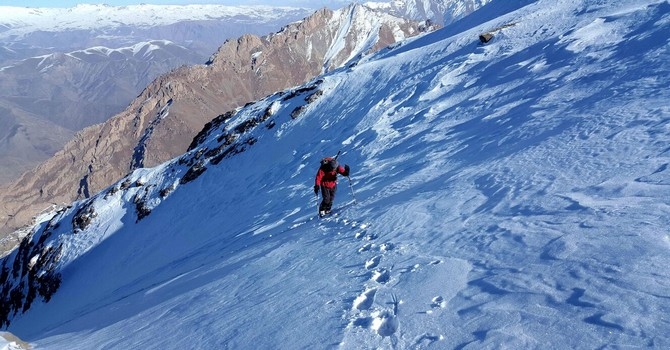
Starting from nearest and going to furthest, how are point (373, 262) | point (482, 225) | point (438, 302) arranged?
point (438, 302) → point (482, 225) → point (373, 262)

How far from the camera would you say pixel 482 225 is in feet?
27.0

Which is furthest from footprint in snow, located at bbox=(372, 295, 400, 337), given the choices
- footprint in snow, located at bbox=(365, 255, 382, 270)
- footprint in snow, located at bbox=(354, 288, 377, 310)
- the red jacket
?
the red jacket

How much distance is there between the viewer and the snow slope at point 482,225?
5.30 meters

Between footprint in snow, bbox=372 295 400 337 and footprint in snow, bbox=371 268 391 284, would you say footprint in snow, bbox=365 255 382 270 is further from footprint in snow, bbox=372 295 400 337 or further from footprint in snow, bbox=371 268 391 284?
footprint in snow, bbox=372 295 400 337

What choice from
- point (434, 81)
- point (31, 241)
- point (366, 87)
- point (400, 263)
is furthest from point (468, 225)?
point (31, 241)

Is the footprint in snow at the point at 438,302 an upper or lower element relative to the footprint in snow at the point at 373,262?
upper

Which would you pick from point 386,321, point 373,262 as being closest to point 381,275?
point 373,262

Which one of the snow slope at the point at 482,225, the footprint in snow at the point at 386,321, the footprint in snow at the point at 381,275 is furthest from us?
the footprint in snow at the point at 381,275

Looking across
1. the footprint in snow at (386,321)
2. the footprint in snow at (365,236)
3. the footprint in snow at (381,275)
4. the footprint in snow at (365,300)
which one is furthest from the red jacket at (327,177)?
the footprint in snow at (386,321)

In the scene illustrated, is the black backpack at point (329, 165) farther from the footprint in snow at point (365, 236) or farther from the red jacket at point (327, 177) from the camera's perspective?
the footprint in snow at point (365, 236)

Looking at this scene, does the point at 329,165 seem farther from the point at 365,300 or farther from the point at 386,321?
the point at 386,321

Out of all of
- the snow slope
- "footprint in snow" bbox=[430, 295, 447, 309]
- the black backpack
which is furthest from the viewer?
the black backpack

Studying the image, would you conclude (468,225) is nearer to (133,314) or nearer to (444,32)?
(133,314)

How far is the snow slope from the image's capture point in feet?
17.4
